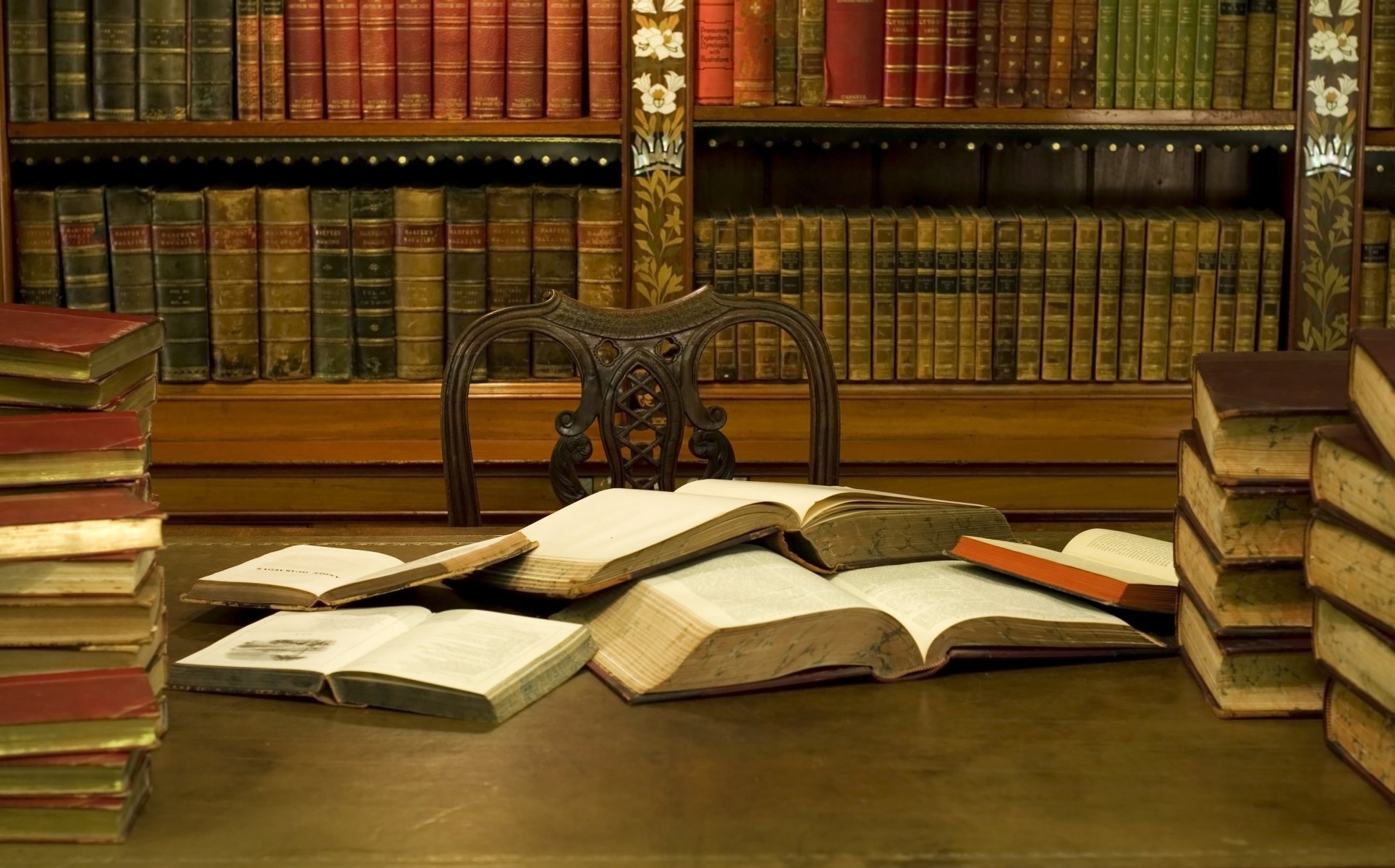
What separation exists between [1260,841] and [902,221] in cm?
193

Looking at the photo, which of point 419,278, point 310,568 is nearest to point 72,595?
point 310,568

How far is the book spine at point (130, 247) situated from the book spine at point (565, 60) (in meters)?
0.57

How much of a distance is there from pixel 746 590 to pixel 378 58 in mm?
1750

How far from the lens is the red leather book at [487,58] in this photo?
8.52 feet

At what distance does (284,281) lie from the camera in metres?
2.66

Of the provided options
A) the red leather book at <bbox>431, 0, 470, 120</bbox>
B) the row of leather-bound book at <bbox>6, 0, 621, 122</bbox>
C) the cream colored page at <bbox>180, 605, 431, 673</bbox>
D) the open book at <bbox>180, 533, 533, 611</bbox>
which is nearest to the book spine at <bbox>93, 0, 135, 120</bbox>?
the row of leather-bound book at <bbox>6, 0, 621, 122</bbox>

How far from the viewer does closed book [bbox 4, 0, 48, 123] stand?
258 cm

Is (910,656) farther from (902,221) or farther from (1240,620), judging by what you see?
(902,221)

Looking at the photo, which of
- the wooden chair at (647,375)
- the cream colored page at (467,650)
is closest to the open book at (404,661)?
the cream colored page at (467,650)

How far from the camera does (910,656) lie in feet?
3.66

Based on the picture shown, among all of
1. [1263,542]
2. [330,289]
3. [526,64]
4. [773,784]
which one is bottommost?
[773,784]

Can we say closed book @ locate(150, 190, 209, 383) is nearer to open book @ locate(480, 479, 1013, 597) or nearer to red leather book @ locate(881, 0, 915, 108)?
red leather book @ locate(881, 0, 915, 108)

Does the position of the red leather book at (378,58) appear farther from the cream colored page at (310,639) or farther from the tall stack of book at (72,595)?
the tall stack of book at (72,595)

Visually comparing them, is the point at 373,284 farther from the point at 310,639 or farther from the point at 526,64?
the point at 310,639
